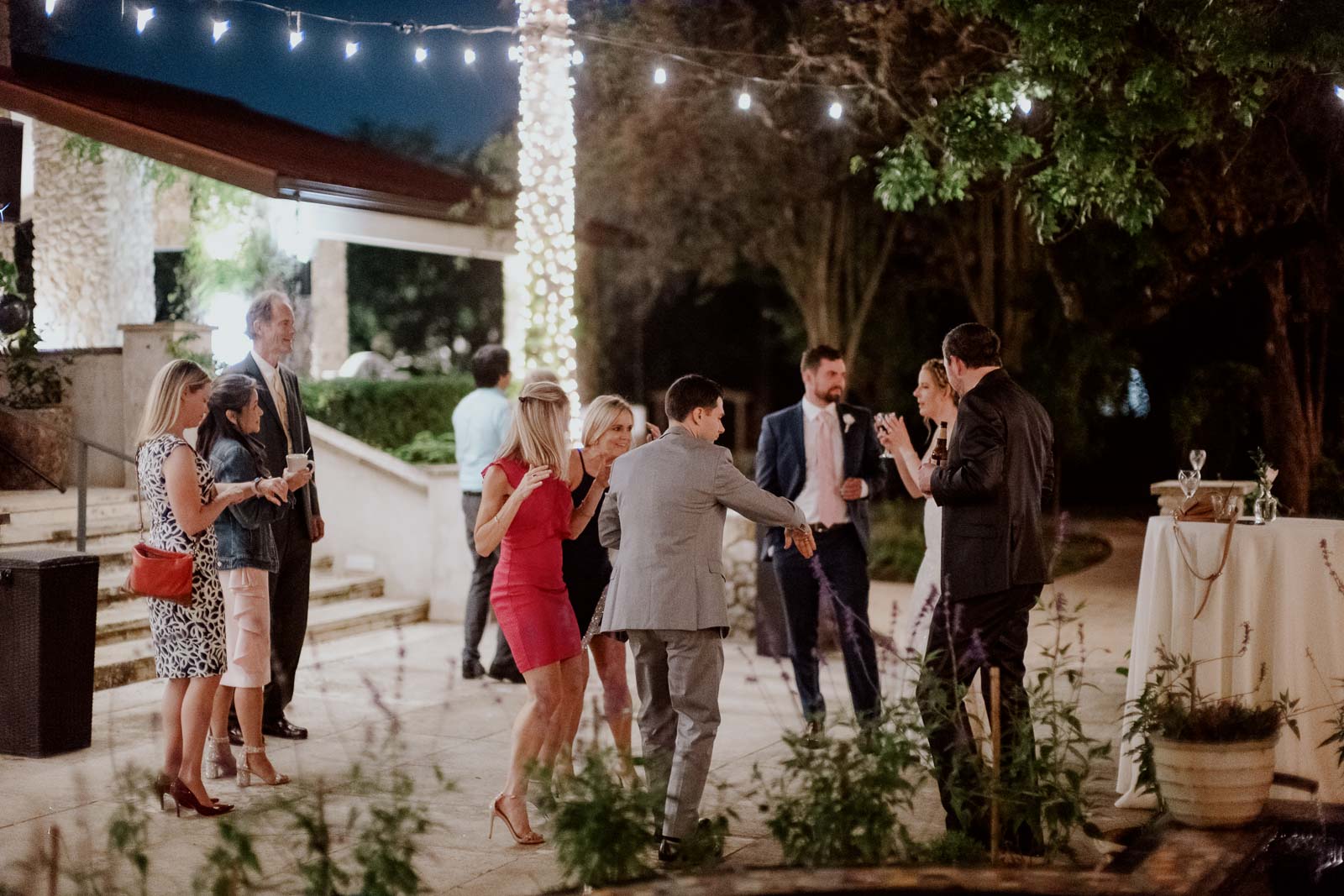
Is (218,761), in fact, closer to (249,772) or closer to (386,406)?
(249,772)

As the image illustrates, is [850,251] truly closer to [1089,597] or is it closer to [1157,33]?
[1089,597]

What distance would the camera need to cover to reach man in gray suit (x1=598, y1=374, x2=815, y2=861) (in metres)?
5.16

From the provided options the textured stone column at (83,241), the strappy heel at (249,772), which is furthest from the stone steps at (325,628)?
the textured stone column at (83,241)

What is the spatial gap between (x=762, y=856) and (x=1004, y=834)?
3.26 ft

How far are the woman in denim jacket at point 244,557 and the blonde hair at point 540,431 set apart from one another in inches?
45.5

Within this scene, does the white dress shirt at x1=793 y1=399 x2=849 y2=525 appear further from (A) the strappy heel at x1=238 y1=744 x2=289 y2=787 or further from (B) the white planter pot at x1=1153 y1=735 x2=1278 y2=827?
(A) the strappy heel at x1=238 y1=744 x2=289 y2=787

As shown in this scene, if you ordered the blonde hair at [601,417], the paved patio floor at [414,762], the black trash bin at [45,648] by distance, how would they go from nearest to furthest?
1. the paved patio floor at [414,762]
2. the blonde hair at [601,417]
3. the black trash bin at [45,648]

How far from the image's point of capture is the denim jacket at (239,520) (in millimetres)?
6316

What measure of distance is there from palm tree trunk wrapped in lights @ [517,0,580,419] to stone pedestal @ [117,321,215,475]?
2910 mm

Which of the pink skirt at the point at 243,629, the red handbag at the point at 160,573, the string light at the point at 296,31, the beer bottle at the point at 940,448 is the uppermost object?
the string light at the point at 296,31

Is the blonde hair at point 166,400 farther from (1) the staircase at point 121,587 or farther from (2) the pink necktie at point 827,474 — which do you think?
(1) the staircase at point 121,587

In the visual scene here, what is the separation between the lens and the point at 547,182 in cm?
1314

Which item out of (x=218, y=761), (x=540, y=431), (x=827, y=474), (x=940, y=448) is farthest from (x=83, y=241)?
(x=940, y=448)

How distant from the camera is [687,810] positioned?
5207 millimetres
